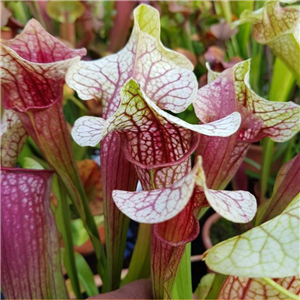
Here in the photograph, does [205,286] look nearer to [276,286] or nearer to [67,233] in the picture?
[67,233]

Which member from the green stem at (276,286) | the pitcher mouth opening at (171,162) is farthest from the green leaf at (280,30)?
the green stem at (276,286)

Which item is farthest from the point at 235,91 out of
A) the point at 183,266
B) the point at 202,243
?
the point at 202,243

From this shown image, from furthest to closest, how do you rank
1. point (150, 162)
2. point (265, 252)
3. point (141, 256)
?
point (141, 256) → point (150, 162) → point (265, 252)

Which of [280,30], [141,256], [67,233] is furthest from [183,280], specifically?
[280,30]

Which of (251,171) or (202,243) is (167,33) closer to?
(251,171)

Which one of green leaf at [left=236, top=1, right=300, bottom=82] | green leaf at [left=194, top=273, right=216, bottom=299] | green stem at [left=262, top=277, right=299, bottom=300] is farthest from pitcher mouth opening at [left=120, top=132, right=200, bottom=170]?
green leaf at [left=194, top=273, right=216, bottom=299]

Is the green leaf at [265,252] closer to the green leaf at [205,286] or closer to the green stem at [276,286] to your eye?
the green stem at [276,286]
